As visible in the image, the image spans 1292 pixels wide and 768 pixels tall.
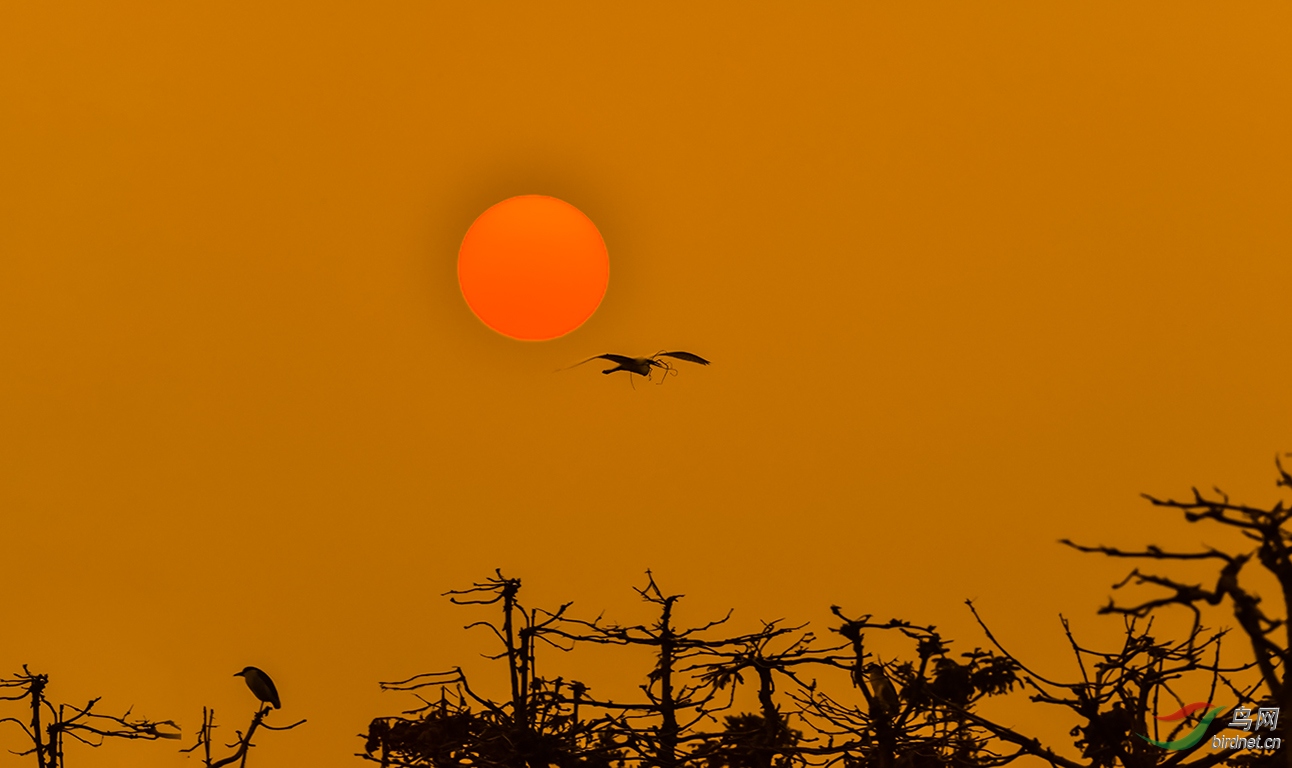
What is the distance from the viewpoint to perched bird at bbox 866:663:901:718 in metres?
13.8

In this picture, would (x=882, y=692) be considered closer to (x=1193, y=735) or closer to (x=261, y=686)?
(x=1193, y=735)

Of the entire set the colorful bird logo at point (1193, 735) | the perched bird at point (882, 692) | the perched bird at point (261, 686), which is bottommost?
the colorful bird logo at point (1193, 735)

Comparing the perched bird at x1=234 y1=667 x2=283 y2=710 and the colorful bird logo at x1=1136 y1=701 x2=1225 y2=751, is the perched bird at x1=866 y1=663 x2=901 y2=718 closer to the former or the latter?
the colorful bird logo at x1=1136 y1=701 x2=1225 y2=751

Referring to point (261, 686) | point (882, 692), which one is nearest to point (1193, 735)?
point (882, 692)

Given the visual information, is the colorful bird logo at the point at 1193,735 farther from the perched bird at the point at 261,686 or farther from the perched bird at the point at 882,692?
the perched bird at the point at 261,686

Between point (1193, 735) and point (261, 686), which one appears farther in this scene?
point (261, 686)

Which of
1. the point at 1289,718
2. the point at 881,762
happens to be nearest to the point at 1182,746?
the point at 881,762

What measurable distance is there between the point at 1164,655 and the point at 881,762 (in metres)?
4.10

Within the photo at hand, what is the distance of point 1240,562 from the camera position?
394 cm

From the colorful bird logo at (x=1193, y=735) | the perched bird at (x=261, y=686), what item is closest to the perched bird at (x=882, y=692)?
the colorful bird logo at (x=1193, y=735)

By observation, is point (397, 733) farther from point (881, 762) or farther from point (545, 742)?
point (881, 762)

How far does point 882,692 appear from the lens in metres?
14.4

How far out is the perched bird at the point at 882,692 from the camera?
13758 mm

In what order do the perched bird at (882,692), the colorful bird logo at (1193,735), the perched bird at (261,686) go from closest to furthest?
1. the colorful bird logo at (1193,735)
2. the perched bird at (882,692)
3. the perched bird at (261,686)
